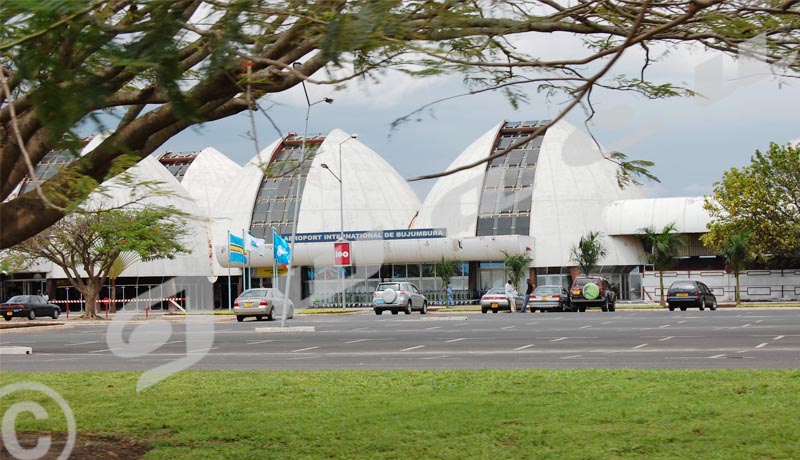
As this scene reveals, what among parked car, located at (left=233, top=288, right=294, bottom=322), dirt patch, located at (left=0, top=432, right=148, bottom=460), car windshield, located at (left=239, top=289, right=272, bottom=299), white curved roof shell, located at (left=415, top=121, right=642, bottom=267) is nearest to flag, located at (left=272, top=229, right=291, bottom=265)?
parked car, located at (left=233, top=288, right=294, bottom=322)

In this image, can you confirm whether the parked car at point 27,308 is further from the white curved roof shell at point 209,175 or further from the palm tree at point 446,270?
the white curved roof shell at point 209,175

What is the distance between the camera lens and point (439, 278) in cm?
7000

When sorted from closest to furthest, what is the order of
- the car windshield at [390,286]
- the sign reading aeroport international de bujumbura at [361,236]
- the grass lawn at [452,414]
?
the grass lawn at [452,414] → the car windshield at [390,286] → the sign reading aeroport international de bujumbura at [361,236]

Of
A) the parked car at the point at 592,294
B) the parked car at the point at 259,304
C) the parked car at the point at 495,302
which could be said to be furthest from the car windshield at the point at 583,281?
the parked car at the point at 259,304

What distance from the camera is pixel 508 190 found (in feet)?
249

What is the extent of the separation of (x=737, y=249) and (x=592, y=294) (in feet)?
38.8

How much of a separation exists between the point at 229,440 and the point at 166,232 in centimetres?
4454

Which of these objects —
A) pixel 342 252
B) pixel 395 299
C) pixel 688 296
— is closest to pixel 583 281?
pixel 688 296

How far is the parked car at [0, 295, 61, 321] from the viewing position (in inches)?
1959

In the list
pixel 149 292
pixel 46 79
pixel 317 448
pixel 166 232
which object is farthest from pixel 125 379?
pixel 149 292

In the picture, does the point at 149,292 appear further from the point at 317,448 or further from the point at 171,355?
the point at 317,448

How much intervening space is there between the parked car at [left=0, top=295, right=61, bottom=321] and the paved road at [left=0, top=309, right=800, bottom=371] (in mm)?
21296

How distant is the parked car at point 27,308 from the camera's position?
4975 cm

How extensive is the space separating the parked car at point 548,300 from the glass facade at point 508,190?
77.1 feet
